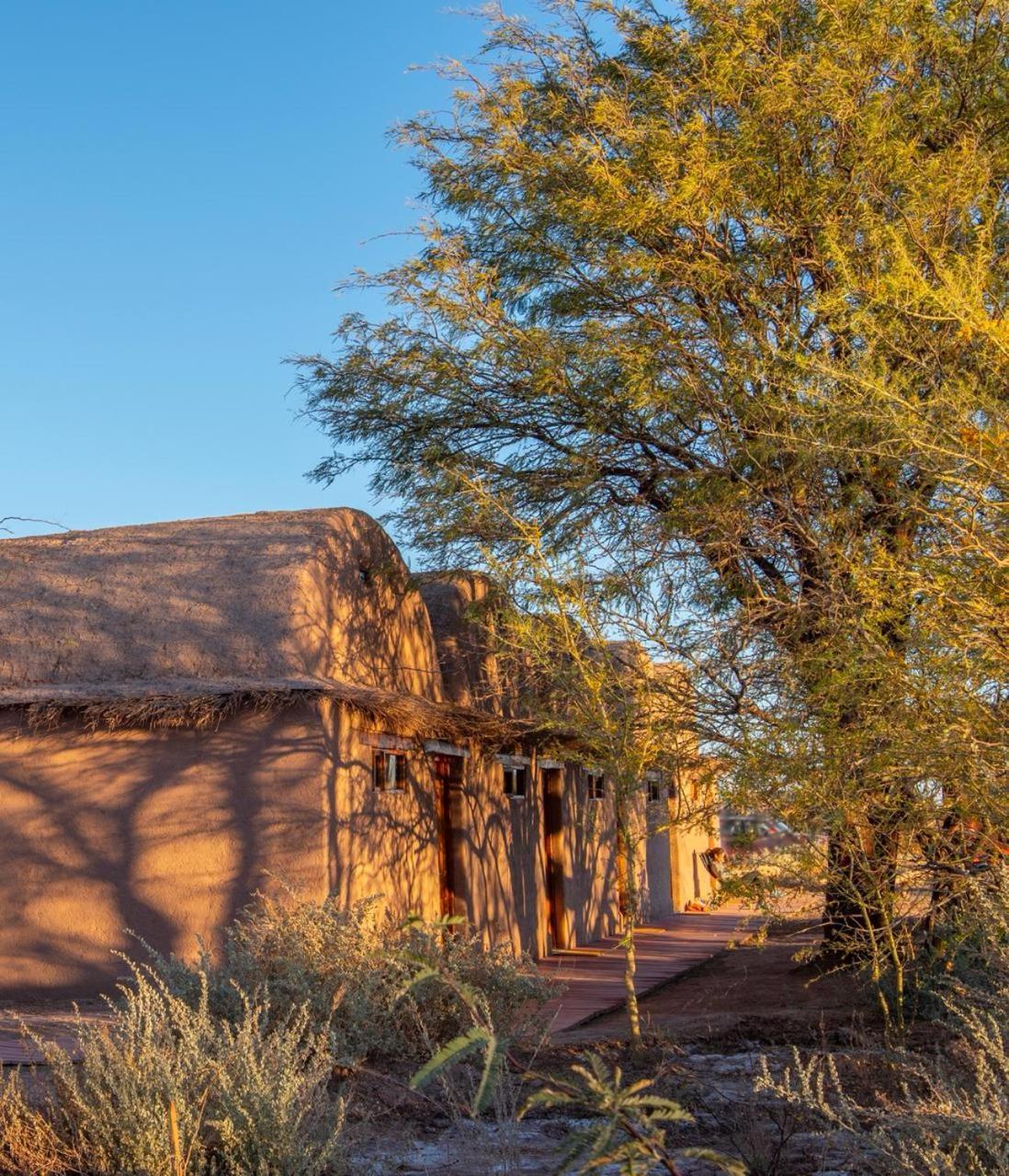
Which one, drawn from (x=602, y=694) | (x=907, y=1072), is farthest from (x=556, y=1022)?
(x=907, y=1072)

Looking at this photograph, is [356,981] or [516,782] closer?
[356,981]

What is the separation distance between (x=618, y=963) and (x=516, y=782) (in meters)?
2.36

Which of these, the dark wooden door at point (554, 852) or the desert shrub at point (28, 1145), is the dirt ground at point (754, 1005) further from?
the desert shrub at point (28, 1145)

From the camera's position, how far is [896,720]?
6.41 m

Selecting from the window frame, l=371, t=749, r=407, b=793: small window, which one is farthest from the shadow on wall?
the window frame

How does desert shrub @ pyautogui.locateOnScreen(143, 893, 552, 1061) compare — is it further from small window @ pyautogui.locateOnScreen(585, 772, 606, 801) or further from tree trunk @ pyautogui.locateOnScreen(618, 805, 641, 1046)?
small window @ pyautogui.locateOnScreen(585, 772, 606, 801)

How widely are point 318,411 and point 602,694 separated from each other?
5364 mm

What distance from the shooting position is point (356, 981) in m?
6.91

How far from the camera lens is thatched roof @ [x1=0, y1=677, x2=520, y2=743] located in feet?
34.6

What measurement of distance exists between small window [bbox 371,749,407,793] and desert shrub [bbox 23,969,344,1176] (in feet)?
21.0

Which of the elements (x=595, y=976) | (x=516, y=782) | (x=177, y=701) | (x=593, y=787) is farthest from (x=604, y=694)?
(x=593, y=787)

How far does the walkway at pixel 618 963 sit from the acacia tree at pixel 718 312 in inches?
86.7

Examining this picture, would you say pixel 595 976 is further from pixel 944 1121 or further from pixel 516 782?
pixel 944 1121

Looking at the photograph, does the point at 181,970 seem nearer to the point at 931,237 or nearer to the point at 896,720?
the point at 896,720
